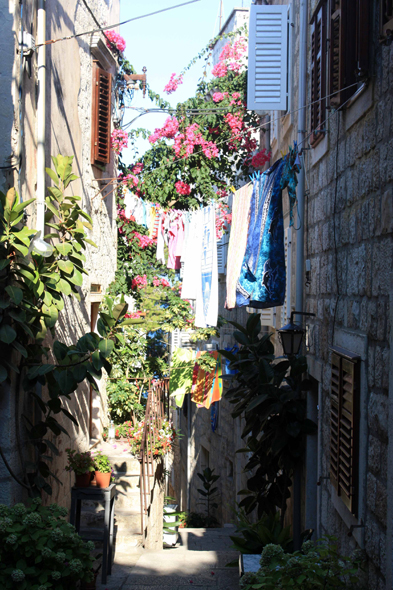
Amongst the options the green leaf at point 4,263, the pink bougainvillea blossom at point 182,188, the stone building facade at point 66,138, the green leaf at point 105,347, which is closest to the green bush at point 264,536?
the stone building facade at point 66,138

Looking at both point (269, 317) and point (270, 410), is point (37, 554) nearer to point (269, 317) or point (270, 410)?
point (270, 410)

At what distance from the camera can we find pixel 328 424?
4.48 metres

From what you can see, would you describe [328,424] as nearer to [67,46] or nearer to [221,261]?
[67,46]

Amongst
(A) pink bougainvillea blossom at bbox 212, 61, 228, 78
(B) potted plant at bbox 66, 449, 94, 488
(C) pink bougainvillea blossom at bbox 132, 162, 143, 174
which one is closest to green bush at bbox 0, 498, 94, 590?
(B) potted plant at bbox 66, 449, 94, 488

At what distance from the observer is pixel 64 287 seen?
16.1ft

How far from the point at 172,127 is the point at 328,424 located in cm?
782

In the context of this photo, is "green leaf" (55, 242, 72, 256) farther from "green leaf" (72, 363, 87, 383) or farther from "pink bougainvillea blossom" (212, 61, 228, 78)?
"pink bougainvillea blossom" (212, 61, 228, 78)

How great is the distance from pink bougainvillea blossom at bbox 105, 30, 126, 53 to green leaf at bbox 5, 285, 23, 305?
710 centimetres

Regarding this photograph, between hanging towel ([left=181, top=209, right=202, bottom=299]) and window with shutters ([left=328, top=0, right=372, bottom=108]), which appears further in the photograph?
hanging towel ([left=181, top=209, right=202, bottom=299])

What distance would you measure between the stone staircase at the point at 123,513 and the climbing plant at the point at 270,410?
7.72 ft

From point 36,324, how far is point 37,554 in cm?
188

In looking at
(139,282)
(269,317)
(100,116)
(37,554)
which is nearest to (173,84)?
(100,116)

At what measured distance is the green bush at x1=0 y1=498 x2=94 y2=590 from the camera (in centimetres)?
343

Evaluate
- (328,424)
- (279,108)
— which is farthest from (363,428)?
(279,108)
